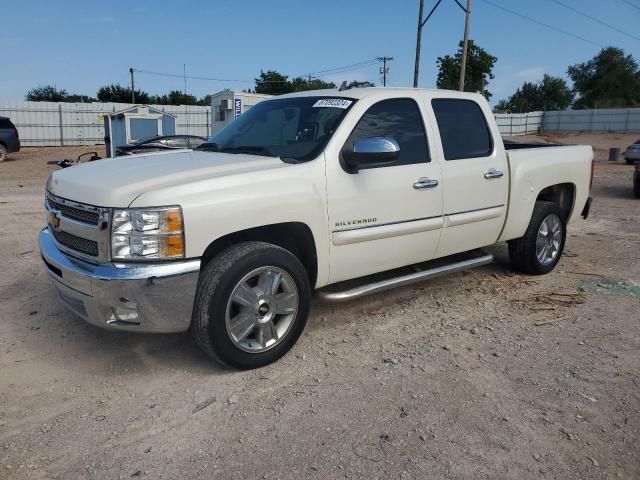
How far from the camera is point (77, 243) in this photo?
341 centimetres

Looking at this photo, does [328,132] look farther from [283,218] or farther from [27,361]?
[27,361]

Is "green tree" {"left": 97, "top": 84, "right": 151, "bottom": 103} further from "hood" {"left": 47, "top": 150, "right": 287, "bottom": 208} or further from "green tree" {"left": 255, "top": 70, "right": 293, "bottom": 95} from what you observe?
"hood" {"left": 47, "top": 150, "right": 287, "bottom": 208}

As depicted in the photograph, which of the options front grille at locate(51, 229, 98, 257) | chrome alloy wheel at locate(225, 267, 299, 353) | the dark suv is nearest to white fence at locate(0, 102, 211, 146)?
the dark suv

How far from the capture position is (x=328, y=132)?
396 centimetres

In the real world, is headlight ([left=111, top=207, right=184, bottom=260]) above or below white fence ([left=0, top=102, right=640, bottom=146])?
below

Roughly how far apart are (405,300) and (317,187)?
1.78 meters

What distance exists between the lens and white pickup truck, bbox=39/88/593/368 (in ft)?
10.3

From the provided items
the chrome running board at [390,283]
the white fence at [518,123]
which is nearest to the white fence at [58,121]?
the white fence at [518,123]

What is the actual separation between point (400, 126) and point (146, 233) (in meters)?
2.25

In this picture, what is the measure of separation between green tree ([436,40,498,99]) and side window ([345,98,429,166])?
33712 millimetres

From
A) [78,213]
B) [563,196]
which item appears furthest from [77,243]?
[563,196]

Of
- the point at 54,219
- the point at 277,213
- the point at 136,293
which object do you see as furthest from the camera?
the point at 54,219

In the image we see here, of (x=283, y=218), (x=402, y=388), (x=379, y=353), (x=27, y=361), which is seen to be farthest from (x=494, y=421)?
(x=27, y=361)

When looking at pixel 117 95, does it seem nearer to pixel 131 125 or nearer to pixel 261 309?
pixel 131 125
